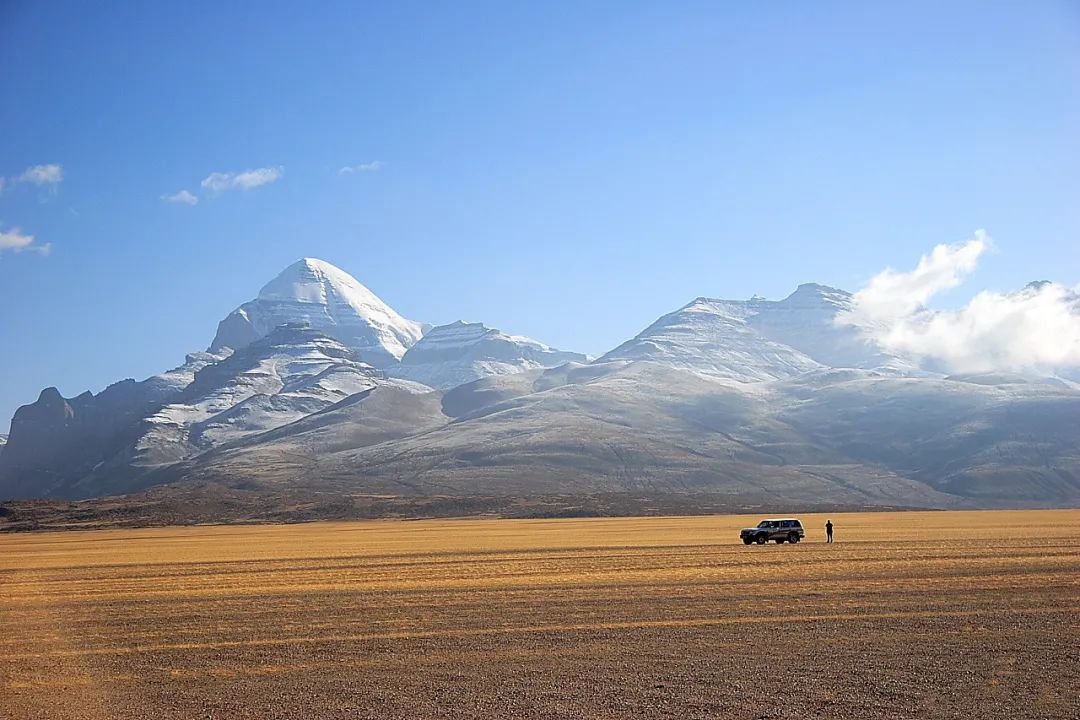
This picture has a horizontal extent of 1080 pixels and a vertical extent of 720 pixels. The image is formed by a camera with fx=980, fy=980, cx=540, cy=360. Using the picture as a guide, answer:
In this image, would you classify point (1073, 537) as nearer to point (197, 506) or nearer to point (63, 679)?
point (63, 679)

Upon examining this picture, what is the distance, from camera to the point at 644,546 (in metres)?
70.0

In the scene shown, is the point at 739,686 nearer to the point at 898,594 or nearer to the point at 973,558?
the point at 898,594

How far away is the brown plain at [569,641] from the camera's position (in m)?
21.8

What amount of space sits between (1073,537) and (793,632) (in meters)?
50.6

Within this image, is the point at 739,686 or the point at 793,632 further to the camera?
the point at 793,632

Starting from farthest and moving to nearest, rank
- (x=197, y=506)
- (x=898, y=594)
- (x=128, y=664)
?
1. (x=197, y=506)
2. (x=898, y=594)
3. (x=128, y=664)

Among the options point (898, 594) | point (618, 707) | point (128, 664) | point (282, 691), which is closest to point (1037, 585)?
point (898, 594)

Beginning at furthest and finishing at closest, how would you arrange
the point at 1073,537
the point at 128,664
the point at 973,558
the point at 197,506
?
1. the point at 197,506
2. the point at 1073,537
3. the point at 973,558
4. the point at 128,664

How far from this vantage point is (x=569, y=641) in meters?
28.3

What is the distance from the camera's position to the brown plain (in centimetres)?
2184

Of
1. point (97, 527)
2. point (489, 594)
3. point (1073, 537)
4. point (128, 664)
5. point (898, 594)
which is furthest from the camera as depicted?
point (97, 527)

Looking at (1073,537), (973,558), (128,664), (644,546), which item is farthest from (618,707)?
(1073,537)

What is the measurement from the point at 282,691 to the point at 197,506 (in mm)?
180148

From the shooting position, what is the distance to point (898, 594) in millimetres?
35906
